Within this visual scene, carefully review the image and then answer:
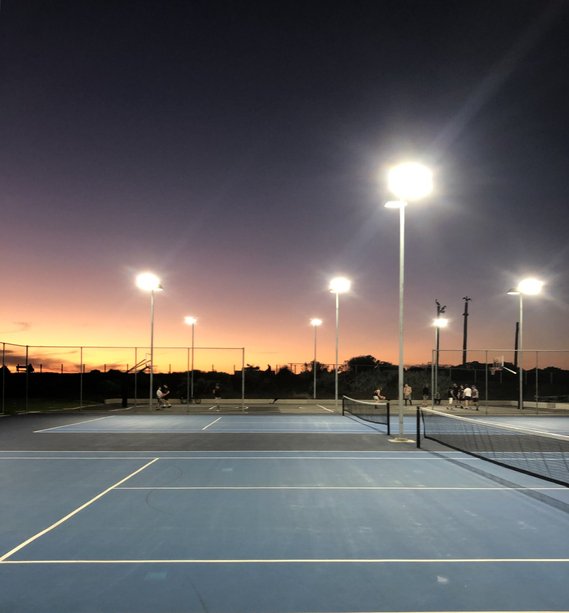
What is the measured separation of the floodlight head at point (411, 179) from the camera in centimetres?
1506

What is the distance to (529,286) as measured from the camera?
3372 centimetres

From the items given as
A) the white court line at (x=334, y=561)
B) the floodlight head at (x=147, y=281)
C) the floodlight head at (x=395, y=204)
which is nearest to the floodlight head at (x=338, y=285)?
the floodlight head at (x=147, y=281)

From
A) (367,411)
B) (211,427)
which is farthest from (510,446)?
(367,411)

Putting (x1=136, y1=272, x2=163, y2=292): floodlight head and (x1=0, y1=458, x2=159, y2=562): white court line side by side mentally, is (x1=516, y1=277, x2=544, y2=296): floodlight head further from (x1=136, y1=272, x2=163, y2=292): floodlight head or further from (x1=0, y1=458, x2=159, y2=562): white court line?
(x1=0, y1=458, x2=159, y2=562): white court line

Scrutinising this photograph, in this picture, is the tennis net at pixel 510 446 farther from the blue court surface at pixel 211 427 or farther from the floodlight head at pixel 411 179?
the floodlight head at pixel 411 179

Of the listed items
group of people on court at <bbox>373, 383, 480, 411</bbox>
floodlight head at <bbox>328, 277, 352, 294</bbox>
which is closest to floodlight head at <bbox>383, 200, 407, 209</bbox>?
floodlight head at <bbox>328, 277, 352, 294</bbox>

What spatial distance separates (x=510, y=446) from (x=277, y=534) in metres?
10.4

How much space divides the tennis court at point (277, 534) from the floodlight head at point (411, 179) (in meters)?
6.73

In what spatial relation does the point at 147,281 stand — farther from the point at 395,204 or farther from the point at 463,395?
the point at 463,395

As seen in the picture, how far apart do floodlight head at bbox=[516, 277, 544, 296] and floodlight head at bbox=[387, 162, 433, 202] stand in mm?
20584

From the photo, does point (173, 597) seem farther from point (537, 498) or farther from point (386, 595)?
point (537, 498)

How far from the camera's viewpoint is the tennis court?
16.3 ft

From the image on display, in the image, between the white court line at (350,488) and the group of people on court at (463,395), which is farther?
the group of people on court at (463,395)

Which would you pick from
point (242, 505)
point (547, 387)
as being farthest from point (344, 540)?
point (547, 387)
